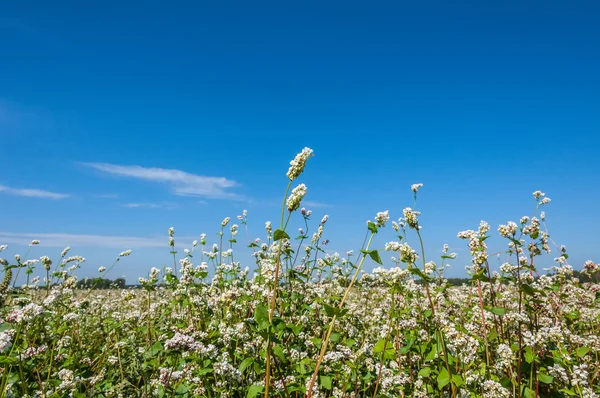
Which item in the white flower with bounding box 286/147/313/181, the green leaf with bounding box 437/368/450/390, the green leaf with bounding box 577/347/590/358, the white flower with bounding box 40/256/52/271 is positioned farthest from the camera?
the white flower with bounding box 40/256/52/271

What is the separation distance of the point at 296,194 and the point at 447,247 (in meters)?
4.47

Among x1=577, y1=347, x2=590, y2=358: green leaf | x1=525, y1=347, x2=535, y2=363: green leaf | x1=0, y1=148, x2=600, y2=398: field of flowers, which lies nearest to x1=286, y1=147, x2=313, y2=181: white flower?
x1=0, y1=148, x2=600, y2=398: field of flowers

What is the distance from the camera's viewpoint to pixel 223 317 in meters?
5.39

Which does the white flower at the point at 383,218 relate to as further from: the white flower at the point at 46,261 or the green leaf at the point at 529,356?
the white flower at the point at 46,261

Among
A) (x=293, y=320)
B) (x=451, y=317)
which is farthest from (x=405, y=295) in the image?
(x=293, y=320)

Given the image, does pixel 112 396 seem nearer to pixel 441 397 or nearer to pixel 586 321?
pixel 441 397

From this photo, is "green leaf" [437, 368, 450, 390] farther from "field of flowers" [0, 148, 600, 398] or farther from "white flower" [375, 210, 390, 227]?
"white flower" [375, 210, 390, 227]

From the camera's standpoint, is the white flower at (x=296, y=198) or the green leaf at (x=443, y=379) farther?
the green leaf at (x=443, y=379)

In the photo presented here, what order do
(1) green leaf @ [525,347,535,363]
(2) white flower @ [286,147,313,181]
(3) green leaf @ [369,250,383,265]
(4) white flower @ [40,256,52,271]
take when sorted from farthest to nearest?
(4) white flower @ [40,256,52,271], (1) green leaf @ [525,347,535,363], (2) white flower @ [286,147,313,181], (3) green leaf @ [369,250,383,265]

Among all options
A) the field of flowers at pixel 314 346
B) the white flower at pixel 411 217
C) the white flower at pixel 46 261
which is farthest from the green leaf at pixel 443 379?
the white flower at pixel 46 261

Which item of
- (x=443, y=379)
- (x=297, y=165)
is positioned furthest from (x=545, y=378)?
(x=297, y=165)

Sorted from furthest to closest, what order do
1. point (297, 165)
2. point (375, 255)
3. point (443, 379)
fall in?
1. point (443, 379)
2. point (297, 165)
3. point (375, 255)

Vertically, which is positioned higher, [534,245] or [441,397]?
[534,245]

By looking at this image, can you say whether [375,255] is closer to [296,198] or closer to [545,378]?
[296,198]
